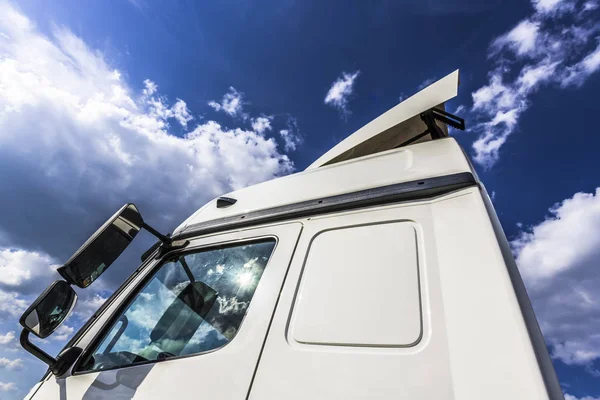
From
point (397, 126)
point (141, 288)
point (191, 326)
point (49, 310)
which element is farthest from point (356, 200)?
point (49, 310)

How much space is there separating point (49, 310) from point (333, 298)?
4.65 ft

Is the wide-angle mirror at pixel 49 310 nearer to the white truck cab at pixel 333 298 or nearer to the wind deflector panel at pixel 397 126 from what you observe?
the white truck cab at pixel 333 298

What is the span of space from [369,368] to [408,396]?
12 centimetres

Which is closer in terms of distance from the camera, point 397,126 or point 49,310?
point 49,310

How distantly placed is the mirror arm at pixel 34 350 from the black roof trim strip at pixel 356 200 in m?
0.92

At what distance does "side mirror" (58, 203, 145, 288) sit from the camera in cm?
154

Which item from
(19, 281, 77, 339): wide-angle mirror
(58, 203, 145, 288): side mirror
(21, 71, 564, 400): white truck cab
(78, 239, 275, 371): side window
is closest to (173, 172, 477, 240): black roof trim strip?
(21, 71, 564, 400): white truck cab

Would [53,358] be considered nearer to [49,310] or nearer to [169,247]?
[49,310]

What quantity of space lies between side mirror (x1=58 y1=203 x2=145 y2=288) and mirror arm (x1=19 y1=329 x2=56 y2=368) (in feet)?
0.89

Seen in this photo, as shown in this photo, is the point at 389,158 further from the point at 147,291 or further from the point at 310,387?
the point at 147,291

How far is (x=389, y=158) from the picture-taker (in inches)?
65.7

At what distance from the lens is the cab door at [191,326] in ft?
3.62

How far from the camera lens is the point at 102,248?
163cm

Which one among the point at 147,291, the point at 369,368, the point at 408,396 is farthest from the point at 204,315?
the point at 408,396
